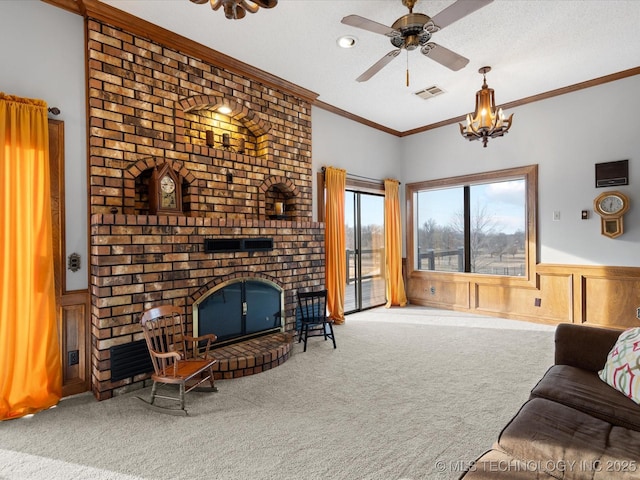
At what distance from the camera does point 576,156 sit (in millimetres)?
4828

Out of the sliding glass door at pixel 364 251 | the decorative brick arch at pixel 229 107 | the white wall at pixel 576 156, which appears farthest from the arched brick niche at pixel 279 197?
the white wall at pixel 576 156

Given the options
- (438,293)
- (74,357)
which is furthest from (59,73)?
(438,293)

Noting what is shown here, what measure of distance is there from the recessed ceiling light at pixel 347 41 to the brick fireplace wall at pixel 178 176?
3.96 feet

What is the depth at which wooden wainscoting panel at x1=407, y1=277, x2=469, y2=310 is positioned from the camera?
19.7 feet

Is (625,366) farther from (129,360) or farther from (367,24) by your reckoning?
(129,360)

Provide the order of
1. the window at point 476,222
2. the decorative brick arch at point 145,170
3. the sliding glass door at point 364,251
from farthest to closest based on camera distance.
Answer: the sliding glass door at point 364,251
the window at point 476,222
the decorative brick arch at point 145,170

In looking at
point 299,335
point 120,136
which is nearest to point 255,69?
point 120,136

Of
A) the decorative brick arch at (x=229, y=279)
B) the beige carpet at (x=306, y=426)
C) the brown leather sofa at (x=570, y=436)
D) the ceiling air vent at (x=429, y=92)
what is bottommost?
the beige carpet at (x=306, y=426)

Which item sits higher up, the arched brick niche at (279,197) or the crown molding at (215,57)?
the crown molding at (215,57)

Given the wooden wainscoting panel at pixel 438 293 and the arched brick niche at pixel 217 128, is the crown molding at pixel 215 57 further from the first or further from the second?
the wooden wainscoting panel at pixel 438 293

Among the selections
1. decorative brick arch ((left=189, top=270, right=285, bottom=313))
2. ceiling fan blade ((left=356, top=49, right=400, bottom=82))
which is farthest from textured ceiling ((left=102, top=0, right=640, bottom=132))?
decorative brick arch ((left=189, top=270, right=285, bottom=313))

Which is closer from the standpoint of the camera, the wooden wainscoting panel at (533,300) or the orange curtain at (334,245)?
the wooden wainscoting panel at (533,300)

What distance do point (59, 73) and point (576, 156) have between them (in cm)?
609

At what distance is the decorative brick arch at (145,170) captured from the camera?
10.4ft
